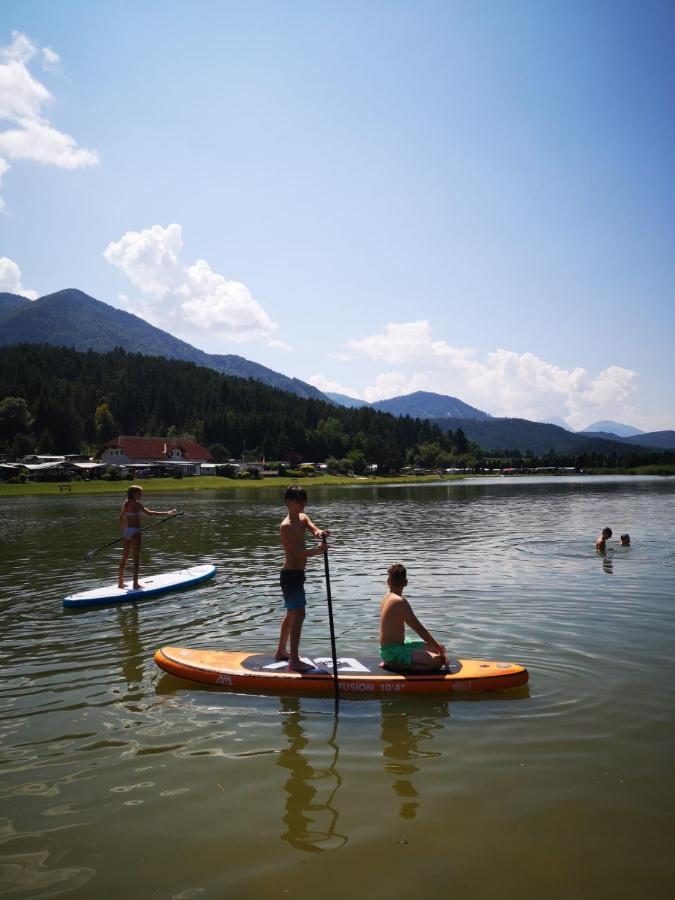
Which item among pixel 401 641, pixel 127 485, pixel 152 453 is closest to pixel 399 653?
pixel 401 641

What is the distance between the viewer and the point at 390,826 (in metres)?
6.24

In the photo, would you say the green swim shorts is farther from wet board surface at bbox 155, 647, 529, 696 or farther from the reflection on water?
the reflection on water

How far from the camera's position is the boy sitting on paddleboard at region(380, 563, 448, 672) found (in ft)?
32.4

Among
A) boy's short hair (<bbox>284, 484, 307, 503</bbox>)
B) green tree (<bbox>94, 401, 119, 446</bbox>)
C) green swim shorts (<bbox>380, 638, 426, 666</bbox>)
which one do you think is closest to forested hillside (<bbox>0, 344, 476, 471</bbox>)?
green tree (<bbox>94, 401, 119, 446</bbox>)

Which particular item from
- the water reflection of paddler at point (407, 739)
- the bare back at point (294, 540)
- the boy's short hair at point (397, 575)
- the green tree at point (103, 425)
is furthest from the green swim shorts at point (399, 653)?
the green tree at point (103, 425)

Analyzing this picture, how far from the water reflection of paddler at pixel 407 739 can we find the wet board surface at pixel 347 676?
31cm

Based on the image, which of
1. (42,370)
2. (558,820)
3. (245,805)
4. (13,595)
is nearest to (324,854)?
(245,805)

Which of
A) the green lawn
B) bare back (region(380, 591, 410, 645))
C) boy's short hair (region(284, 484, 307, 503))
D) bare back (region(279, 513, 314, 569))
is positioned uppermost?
boy's short hair (region(284, 484, 307, 503))

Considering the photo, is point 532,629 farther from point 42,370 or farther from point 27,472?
point 42,370

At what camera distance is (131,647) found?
1288 cm

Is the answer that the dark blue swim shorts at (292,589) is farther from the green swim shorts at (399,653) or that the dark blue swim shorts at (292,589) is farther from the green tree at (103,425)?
the green tree at (103,425)

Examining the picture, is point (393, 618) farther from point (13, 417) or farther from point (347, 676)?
point (13, 417)

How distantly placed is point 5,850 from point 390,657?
19.4ft

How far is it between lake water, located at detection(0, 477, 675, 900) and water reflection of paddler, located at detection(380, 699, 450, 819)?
0.04m
